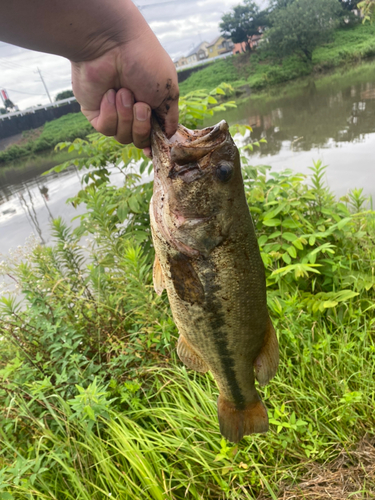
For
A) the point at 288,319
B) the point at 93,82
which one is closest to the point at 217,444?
the point at 288,319

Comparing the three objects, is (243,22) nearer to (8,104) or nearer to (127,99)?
(8,104)

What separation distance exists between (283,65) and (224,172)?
4228 cm

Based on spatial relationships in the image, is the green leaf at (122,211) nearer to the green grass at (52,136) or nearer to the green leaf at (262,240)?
the green leaf at (262,240)

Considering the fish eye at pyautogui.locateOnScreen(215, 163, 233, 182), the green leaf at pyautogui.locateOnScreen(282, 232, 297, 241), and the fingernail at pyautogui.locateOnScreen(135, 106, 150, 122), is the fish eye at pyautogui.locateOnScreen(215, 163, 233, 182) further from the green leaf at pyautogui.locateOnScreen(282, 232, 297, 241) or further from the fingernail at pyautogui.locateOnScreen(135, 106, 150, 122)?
the green leaf at pyautogui.locateOnScreen(282, 232, 297, 241)

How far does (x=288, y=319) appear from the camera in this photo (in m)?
2.89

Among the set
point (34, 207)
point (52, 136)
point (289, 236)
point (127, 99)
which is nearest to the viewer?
point (127, 99)

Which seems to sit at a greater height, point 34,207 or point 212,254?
point 212,254

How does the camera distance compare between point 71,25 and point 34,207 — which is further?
point 34,207

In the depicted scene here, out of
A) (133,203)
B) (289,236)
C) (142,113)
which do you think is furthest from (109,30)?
(289,236)

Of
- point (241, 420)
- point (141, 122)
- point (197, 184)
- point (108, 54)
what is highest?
point (108, 54)

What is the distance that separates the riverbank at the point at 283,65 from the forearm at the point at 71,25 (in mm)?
30167

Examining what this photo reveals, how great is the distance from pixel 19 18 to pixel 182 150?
708 millimetres

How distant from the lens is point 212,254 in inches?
59.6

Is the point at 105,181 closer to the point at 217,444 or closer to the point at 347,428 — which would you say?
the point at 217,444
